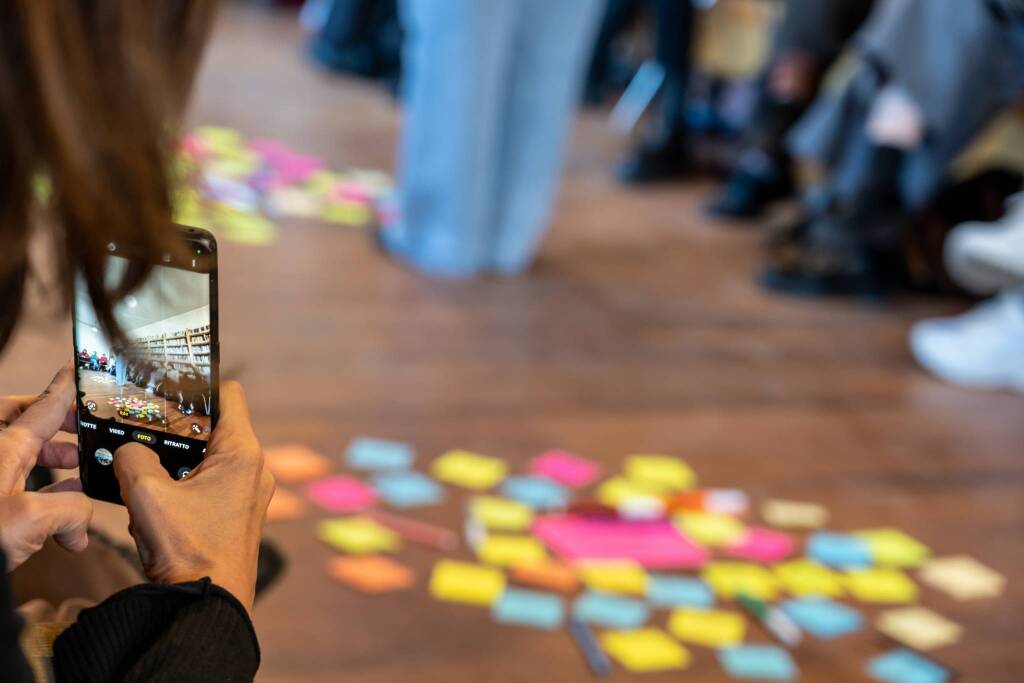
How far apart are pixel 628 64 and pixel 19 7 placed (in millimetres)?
4901

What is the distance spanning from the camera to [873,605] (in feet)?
5.74

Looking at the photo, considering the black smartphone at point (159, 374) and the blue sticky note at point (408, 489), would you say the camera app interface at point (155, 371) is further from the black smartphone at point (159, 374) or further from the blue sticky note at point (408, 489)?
the blue sticky note at point (408, 489)

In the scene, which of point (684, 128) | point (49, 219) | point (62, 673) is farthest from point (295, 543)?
point (684, 128)

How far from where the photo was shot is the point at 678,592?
1.72 m

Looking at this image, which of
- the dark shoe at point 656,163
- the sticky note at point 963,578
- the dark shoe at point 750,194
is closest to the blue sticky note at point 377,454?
the sticky note at point 963,578

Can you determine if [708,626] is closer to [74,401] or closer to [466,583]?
[466,583]

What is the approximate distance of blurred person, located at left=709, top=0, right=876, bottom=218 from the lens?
11.0ft

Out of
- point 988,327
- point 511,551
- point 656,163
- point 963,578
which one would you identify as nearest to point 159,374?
point 511,551

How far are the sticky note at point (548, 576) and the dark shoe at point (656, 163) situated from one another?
7.65 ft

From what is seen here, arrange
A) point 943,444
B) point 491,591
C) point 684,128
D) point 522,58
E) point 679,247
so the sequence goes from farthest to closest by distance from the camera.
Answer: point 684,128, point 679,247, point 522,58, point 943,444, point 491,591

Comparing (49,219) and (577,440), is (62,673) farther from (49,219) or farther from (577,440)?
(577,440)

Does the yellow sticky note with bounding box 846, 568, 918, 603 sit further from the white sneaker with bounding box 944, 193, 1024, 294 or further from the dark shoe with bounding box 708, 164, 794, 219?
the dark shoe with bounding box 708, 164, 794, 219

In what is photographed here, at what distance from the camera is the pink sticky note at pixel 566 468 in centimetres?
199

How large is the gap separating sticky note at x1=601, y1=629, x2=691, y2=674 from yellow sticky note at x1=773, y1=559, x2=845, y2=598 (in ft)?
0.85
